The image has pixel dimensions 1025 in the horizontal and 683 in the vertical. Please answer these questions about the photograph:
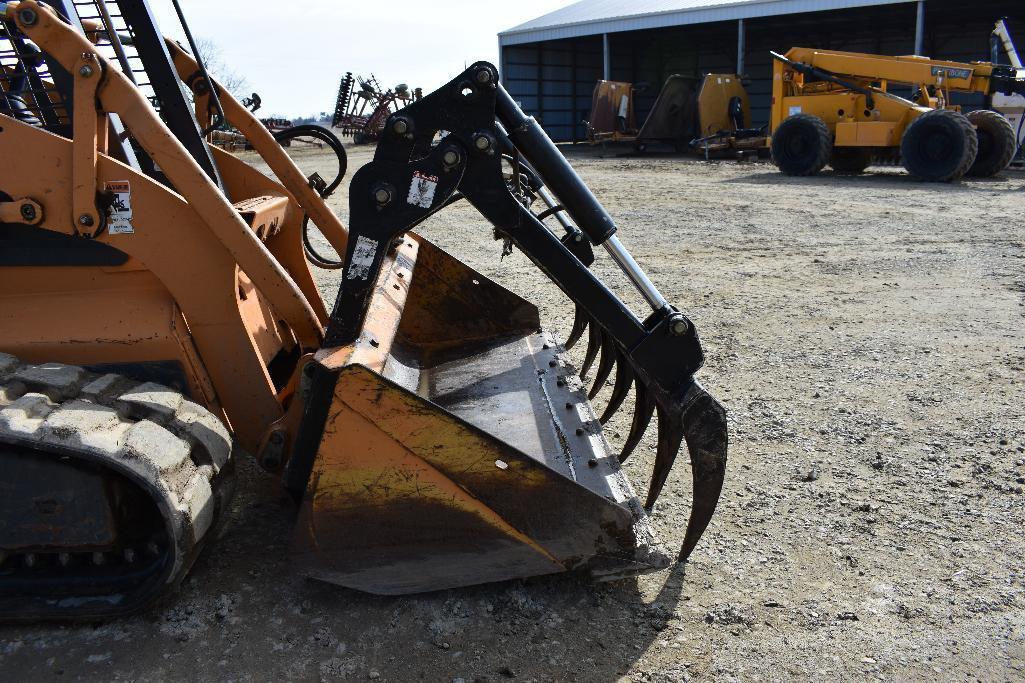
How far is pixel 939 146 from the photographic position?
43.7 feet

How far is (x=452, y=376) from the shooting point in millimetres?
3766

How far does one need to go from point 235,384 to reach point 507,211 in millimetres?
1135

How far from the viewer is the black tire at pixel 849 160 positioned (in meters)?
15.7

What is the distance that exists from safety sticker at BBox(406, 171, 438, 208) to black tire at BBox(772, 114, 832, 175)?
13.9 metres

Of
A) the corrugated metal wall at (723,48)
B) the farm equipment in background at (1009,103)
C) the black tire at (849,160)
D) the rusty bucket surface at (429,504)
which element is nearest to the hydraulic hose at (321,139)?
the rusty bucket surface at (429,504)

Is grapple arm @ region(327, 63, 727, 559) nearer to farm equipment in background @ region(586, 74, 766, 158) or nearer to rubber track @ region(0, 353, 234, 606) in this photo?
rubber track @ region(0, 353, 234, 606)

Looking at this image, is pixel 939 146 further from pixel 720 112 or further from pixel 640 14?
pixel 640 14

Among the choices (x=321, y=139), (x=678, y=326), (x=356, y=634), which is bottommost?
(x=356, y=634)

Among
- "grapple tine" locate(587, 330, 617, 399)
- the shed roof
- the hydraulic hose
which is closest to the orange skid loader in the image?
"grapple tine" locate(587, 330, 617, 399)

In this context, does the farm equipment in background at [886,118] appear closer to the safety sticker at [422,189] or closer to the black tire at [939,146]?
the black tire at [939,146]

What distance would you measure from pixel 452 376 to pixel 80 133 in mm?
1741

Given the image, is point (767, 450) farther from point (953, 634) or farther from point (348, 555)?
point (348, 555)

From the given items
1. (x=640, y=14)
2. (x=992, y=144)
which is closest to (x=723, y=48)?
(x=640, y=14)

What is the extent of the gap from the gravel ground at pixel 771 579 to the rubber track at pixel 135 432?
0.33 metres
